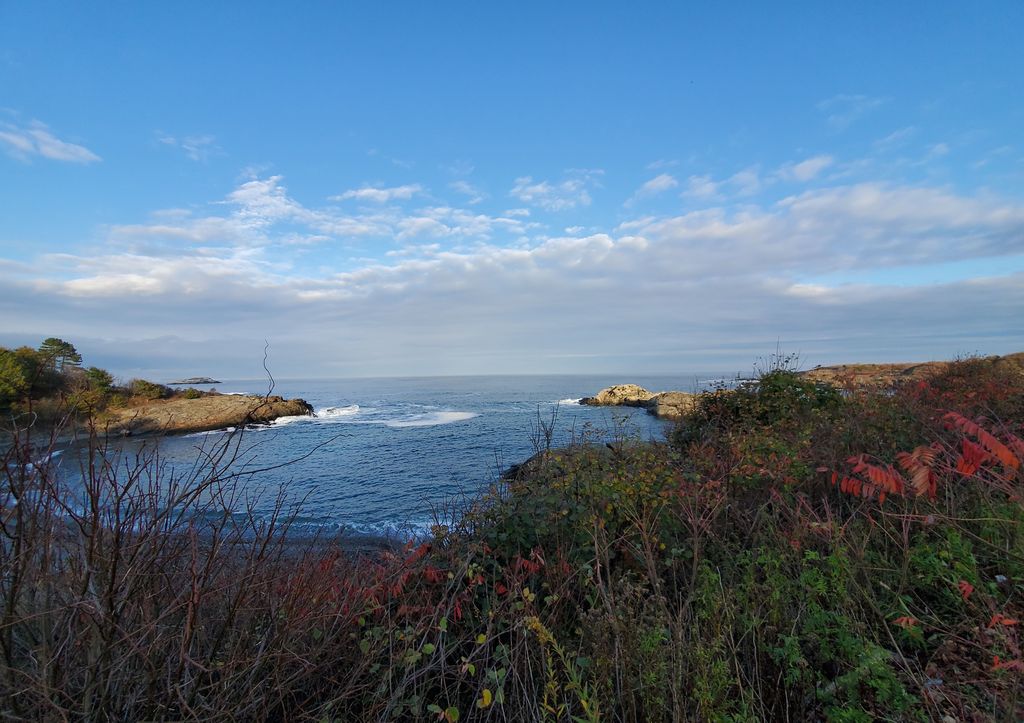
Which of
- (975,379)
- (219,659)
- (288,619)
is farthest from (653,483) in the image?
(975,379)

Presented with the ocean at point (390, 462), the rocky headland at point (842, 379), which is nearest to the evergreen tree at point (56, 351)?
the ocean at point (390, 462)

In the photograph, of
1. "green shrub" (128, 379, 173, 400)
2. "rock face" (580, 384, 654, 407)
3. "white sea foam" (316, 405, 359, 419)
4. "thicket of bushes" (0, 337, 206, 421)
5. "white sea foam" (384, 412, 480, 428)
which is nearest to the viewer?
"thicket of bushes" (0, 337, 206, 421)

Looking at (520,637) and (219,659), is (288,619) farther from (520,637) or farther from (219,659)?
(520,637)

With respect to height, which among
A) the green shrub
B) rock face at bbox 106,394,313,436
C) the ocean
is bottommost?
the ocean

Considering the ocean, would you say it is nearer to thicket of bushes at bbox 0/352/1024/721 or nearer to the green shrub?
thicket of bushes at bbox 0/352/1024/721

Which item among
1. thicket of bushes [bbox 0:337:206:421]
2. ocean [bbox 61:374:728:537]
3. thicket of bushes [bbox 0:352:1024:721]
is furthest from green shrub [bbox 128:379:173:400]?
thicket of bushes [bbox 0:352:1024:721]

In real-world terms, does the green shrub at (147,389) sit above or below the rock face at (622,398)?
above

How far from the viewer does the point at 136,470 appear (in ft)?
8.87

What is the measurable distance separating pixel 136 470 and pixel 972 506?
24.1ft

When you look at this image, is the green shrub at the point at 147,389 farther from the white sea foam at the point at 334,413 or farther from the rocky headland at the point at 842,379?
the rocky headland at the point at 842,379

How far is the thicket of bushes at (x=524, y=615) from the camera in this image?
8.43ft

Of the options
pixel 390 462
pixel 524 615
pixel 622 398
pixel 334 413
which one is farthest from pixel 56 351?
pixel 622 398

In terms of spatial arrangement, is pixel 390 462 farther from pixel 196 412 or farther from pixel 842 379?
pixel 196 412

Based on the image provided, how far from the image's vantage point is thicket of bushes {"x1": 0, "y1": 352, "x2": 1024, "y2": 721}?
2570mm
